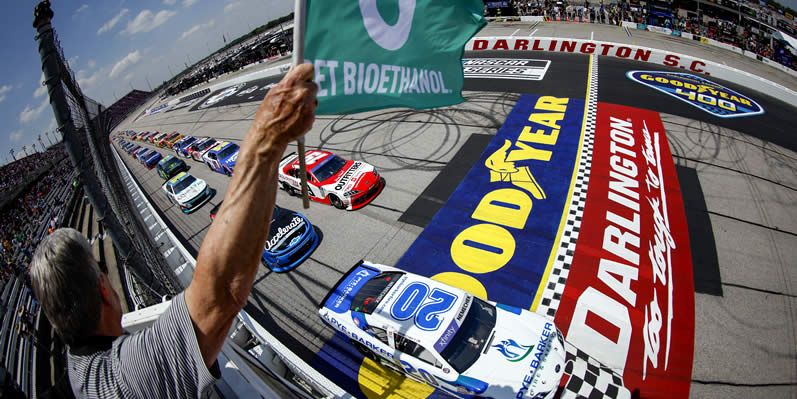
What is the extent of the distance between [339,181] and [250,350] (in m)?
6.06

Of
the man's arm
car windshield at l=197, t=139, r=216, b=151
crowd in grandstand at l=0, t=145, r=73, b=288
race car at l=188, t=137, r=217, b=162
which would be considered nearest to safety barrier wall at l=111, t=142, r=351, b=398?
the man's arm

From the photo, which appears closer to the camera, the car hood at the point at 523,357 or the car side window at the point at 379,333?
the car hood at the point at 523,357

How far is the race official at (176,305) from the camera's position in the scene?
3.98 feet

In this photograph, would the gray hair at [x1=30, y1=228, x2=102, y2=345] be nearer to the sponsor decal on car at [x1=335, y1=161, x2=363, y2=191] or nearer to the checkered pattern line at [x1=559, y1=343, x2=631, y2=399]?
the checkered pattern line at [x1=559, y1=343, x2=631, y2=399]

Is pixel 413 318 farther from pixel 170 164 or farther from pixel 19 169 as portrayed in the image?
pixel 19 169

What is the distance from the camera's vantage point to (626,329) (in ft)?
20.1

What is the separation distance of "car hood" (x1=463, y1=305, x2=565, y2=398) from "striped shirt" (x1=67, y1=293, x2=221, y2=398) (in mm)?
4521

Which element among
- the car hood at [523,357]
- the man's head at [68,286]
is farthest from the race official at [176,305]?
the car hood at [523,357]

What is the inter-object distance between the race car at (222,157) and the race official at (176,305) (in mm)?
14979

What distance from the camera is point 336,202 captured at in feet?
35.4

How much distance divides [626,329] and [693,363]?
1025 millimetres

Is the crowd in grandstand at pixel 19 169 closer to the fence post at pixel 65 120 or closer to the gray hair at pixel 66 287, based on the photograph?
the fence post at pixel 65 120

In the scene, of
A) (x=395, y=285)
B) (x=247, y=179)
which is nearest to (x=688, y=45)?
(x=395, y=285)

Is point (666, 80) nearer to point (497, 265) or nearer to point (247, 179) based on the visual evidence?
point (497, 265)
